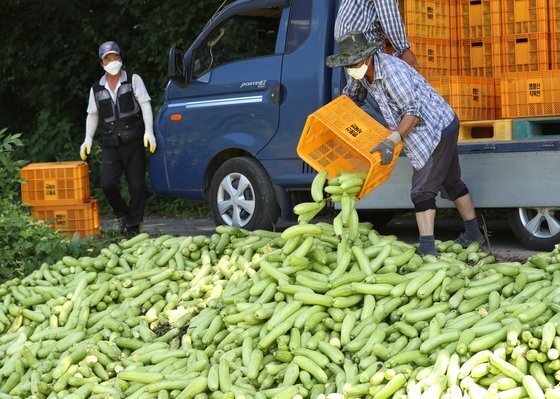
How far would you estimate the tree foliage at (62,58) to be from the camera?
16312 mm

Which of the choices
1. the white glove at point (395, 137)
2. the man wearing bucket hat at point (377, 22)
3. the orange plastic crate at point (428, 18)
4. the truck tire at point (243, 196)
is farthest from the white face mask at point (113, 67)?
the white glove at point (395, 137)

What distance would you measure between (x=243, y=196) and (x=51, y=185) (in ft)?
6.83

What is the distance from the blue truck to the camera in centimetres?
885

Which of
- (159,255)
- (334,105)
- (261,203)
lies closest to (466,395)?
(334,105)

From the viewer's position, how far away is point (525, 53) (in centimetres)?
936

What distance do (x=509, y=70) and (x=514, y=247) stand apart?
1608 mm

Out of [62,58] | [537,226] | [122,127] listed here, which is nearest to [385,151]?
[537,226]

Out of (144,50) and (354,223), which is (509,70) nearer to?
(354,223)

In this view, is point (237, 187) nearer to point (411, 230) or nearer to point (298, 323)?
point (411, 230)

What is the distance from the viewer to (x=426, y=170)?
302 inches

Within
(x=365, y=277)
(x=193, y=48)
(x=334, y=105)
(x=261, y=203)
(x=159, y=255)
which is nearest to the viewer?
(x=365, y=277)

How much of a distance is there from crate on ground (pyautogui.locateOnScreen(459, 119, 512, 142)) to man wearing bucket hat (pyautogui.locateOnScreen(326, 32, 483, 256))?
3.42 feet

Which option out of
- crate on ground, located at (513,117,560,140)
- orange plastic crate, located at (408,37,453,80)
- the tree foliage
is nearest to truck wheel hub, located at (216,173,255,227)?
orange plastic crate, located at (408,37,453,80)

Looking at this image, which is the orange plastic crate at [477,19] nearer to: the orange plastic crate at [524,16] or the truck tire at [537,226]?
the orange plastic crate at [524,16]
